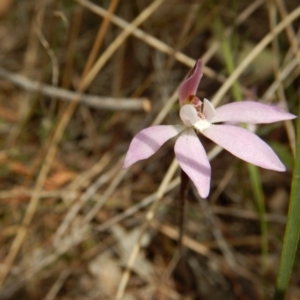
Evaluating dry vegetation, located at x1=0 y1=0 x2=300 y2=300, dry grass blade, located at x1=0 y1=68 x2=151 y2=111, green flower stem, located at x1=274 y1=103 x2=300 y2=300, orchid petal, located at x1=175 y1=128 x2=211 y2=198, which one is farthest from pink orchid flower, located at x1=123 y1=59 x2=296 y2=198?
dry grass blade, located at x1=0 y1=68 x2=151 y2=111

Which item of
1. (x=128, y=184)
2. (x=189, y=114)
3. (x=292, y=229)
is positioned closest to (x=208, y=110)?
(x=189, y=114)

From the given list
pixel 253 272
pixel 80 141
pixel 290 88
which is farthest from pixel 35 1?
pixel 253 272

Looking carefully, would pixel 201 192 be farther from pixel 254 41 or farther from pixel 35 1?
pixel 35 1

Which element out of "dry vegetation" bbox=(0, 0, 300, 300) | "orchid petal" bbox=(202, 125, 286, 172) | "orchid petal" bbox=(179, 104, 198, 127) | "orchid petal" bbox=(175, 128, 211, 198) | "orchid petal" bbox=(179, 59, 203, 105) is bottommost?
"dry vegetation" bbox=(0, 0, 300, 300)

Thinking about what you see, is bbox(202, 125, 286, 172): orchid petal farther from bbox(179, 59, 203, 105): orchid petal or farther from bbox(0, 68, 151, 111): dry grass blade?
bbox(0, 68, 151, 111): dry grass blade

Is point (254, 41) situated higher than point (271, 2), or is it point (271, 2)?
point (271, 2)

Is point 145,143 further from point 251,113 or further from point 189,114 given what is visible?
point 251,113

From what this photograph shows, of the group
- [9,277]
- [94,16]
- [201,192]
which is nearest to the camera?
[201,192]
